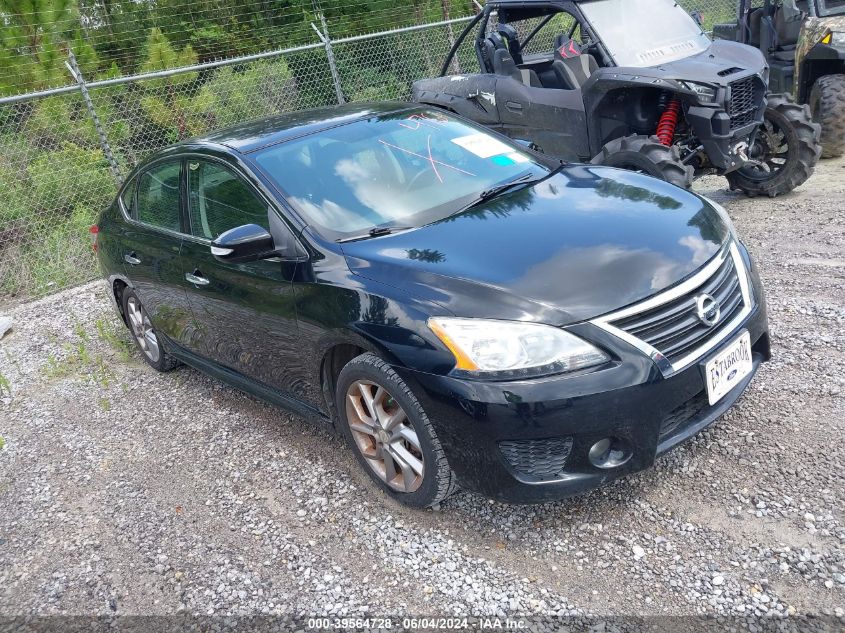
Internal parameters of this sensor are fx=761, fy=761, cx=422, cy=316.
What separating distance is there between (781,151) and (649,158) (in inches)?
70.6

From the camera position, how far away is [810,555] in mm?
2637

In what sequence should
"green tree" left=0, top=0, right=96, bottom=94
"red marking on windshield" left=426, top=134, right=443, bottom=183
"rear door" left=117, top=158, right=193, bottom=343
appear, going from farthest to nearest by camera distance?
"green tree" left=0, top=0, right=96, bottom=94, "rear door" left=117, top=158, right=193, bottom=343, "red marking on windshield" left=426, top=134, right=443, bottom=183

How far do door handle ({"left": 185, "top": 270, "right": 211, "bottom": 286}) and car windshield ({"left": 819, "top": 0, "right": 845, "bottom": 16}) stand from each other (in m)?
7.40

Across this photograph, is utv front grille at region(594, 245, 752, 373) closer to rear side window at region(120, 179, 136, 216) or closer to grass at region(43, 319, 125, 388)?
rear side window at region(120, 179, 136, 216)

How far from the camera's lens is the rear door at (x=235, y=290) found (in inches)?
139

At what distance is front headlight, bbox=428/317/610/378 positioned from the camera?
267 centimetres

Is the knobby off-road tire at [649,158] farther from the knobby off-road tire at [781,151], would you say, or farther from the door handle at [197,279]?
the door handle at [197,279]

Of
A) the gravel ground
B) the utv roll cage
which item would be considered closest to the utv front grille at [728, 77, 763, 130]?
Answer: the utv roll cage

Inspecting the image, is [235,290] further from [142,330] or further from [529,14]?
[529,14]

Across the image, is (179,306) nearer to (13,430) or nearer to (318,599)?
(13,430)

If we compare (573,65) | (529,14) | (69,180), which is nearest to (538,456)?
(573,65)

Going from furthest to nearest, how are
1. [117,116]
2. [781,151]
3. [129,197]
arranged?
[117,116]
[781,151]
[129,197]

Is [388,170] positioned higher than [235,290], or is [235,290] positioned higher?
[388,170]

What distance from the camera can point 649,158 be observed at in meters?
A: 5.93
